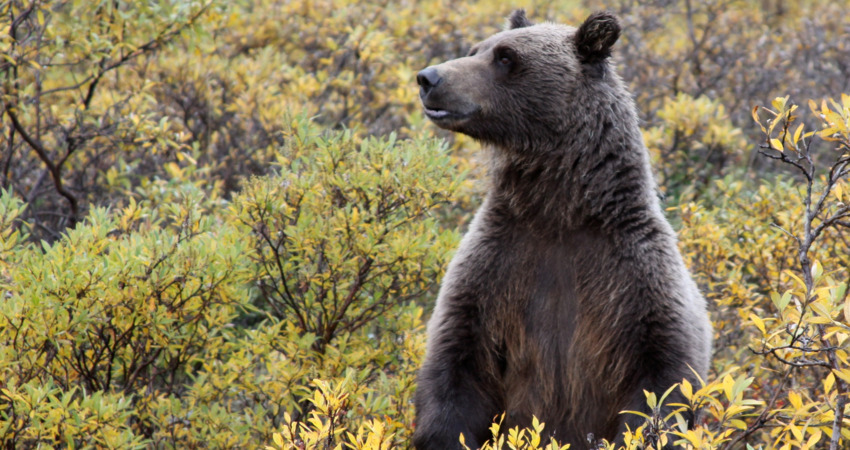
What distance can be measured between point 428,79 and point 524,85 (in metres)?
0.48

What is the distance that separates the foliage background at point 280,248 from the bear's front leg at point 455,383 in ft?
0.61

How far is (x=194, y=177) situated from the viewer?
6.21m

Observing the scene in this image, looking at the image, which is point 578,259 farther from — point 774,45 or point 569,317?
point 774,45

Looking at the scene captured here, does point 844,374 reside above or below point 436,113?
below

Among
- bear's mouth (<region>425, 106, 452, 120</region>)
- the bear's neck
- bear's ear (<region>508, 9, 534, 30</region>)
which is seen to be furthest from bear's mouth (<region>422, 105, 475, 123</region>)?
bear's ear (<region>508, 9, 534, 30</region>)

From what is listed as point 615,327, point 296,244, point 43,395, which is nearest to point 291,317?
point 296,244

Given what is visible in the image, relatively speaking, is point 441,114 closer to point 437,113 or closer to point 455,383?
point 437,113

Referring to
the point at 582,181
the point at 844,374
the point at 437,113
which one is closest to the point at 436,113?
the point at 437,113

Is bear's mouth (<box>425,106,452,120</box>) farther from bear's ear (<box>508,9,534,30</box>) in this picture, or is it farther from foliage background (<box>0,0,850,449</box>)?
bear's ear (<box>508,9,534,30</box>)

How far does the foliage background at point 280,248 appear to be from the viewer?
331cm

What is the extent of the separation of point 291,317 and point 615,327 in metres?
1.69

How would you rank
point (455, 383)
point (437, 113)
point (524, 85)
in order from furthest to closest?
point (524, 85), point (437, 113), point (455, 383)

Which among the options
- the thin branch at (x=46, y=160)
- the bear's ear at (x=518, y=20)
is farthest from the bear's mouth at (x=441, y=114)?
the thin branch at (x=46, y=160)

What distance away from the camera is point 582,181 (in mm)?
3705
